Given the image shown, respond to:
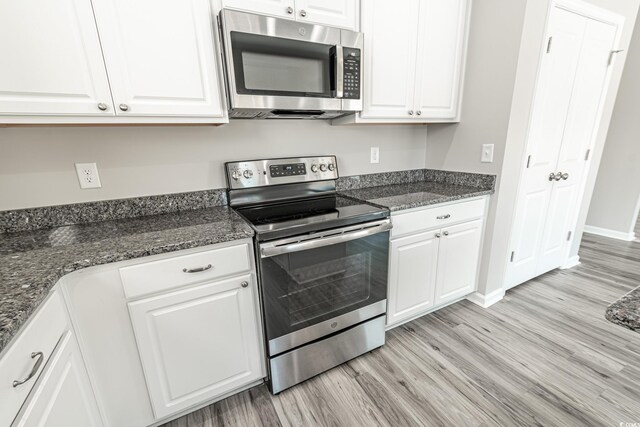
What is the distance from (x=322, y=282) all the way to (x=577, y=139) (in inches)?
93.9

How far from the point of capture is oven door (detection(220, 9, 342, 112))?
1227mm

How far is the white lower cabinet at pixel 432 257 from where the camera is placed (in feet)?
5.52

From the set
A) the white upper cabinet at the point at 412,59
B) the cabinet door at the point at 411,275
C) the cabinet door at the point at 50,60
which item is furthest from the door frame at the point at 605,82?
the cabinet door at the point at 50,60

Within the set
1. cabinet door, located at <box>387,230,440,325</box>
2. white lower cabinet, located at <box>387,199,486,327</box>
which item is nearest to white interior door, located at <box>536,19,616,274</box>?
white lower cabinet, located at <box>387,199,486,327</box>

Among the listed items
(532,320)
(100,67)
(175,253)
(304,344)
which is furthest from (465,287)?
(100,67)

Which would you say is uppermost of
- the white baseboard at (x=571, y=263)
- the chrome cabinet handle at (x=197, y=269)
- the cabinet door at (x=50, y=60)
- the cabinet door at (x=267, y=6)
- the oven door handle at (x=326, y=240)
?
the cabinet door at (x=267, y=6)

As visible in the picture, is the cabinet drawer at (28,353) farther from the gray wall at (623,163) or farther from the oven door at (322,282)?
the gray wall at (623,163)

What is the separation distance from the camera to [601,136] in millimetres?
2385

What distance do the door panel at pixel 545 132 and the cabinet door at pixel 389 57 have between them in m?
0.87

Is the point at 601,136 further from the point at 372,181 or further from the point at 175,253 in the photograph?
the point at 175,253

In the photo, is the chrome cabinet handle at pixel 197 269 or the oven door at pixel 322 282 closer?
the chrome cabinet handle at pixel 197 269

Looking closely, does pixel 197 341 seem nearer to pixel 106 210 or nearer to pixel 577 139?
pixel 106 210

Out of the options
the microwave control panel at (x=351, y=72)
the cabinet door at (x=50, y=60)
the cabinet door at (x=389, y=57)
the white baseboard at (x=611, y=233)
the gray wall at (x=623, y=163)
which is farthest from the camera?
the white baseboard at (x=611, y=233)

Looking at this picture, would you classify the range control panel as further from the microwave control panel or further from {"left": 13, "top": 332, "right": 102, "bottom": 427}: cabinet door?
{"left": 13, "top": 332, "right": 102, "bottom": 427}: cabinet door
